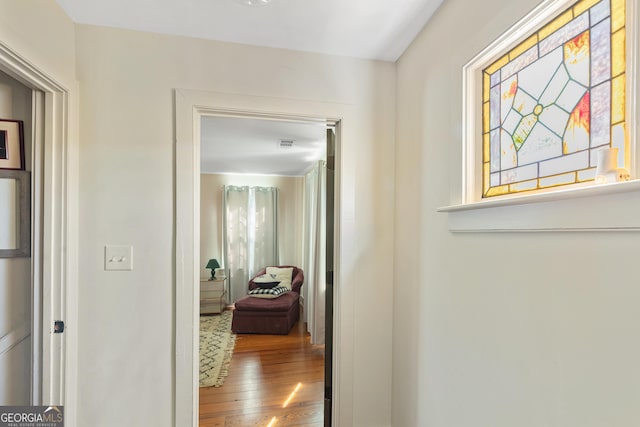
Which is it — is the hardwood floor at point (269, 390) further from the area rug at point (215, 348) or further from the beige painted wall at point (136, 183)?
the beige painted wall at point (136, 183)

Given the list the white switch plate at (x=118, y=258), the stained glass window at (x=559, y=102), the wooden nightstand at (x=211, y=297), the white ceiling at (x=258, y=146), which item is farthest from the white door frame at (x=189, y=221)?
the wooden nightstand at (x=211, y=297)

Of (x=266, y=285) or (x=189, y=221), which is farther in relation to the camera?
(x=266, y=285)

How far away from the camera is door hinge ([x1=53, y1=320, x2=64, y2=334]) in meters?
1.40

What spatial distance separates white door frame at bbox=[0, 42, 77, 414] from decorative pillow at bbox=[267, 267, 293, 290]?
3.28 meters

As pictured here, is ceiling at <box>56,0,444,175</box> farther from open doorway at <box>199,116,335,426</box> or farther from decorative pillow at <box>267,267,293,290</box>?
decorative pillow at <box>267,267,293,290</box>

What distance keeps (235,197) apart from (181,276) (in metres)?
4.00

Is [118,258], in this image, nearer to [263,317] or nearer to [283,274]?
[263,317]

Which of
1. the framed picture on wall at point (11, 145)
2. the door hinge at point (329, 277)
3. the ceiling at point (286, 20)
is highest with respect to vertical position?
the ceiling at point (286, 20)

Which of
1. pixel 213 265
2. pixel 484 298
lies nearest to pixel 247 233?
pixel 213 265

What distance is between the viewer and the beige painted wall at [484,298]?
706mm

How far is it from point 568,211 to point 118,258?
182 centimetres

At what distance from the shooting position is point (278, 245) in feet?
18.4

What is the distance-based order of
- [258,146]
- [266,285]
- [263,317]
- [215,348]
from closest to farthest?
[215,348]
[258,146]
[263,317]
[266,285]

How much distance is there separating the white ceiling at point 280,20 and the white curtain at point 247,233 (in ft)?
13.1
